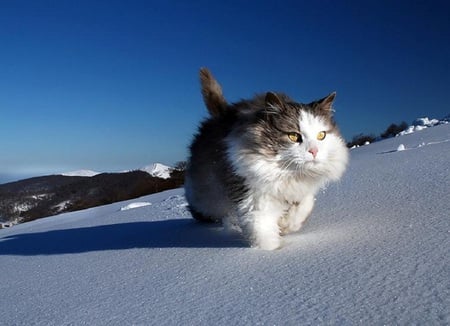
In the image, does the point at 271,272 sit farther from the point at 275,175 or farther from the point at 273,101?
the point at 273,101

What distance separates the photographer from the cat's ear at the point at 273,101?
8.73 ft

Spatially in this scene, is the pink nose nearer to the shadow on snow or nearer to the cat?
the cat

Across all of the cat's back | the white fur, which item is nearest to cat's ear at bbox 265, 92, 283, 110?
the white fur

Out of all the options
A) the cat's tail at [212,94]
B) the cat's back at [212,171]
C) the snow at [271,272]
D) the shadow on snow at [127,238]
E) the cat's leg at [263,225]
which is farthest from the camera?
the cat's tail at [212,94]

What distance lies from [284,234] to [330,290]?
136 cm

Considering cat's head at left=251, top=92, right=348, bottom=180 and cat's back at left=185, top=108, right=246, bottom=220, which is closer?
cat's head at left=251, top=92, right=348, bottom=180

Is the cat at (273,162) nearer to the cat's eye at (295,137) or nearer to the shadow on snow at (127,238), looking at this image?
the cat's eye at (295,137)

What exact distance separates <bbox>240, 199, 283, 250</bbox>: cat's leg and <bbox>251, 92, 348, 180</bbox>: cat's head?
0.29 metres

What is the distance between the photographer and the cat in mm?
2531

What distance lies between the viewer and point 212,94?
345 cm

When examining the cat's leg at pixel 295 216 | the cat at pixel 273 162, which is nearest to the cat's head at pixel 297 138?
the cat at pixel 273 162

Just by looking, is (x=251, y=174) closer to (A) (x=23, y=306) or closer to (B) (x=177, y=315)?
(B) (x=177, y=315)

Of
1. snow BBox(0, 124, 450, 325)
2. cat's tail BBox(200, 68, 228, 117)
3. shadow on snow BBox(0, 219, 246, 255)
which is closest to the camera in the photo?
snow BBox(0, 124, 450, 325)

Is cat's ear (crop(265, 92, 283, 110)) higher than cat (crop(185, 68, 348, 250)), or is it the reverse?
cat's ear (crop(265, 92, 283, 110))
